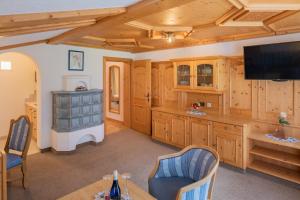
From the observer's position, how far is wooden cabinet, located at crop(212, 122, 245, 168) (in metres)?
3.39

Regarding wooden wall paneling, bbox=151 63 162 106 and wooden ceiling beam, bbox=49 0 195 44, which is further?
wooden wall paneling, bbox=151 63 162 106

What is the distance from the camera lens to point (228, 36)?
12.8 ft

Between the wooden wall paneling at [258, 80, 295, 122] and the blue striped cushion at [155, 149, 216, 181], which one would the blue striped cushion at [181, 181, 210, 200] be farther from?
the wooden wall paneling at [258, 80, 295, 122]

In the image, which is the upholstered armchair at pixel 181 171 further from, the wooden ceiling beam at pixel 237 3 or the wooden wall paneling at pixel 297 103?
the wooden wall paneling at pixel 297 103

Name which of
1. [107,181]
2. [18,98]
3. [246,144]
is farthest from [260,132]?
[18,98]

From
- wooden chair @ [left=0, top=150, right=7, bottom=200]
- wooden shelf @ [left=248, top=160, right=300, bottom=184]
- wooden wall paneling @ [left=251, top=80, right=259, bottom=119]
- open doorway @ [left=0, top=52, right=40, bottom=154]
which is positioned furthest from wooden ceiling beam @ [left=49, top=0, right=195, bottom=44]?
open doorway @ [left=0, top=52, right=40, bottom=154]

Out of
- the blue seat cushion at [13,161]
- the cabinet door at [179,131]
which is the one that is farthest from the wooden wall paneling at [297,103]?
the blue seat cushion at [13,161]

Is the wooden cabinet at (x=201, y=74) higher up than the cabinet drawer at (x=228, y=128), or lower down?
higher up

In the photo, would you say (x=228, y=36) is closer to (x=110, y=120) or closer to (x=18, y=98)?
(x=110, y=120)

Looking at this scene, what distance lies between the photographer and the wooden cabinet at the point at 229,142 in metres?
3.39

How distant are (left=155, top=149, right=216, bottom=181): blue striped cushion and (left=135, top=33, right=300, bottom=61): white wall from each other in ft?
8.02

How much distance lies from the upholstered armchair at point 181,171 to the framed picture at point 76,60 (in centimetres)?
334

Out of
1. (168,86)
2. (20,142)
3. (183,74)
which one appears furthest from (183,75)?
(20,142)

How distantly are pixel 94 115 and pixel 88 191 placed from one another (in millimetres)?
2913
